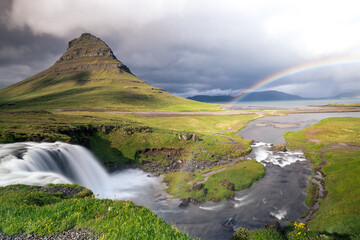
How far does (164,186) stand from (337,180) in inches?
1240

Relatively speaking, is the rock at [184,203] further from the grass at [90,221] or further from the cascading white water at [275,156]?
the cascading white water at [275,156]

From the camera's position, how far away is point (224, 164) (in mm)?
42875

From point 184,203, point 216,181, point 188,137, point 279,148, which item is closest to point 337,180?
point 216,181

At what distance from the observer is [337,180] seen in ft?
103

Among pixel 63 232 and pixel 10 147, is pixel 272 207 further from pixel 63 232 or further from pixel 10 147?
pixel 10 147

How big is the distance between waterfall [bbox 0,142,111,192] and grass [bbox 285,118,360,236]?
Answer: 106ft

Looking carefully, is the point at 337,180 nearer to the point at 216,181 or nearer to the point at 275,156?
the point at 275,156

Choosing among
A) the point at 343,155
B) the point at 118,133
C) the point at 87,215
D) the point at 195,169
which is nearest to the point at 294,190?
the point at 195,169

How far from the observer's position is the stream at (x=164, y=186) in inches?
890

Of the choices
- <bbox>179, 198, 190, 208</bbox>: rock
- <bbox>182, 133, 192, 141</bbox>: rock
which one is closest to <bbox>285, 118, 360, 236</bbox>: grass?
<bbox>179, 198, 190, 208</bbox>: rock

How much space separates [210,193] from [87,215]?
2356 centimetres

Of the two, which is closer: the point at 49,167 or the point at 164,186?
the point at 49,167

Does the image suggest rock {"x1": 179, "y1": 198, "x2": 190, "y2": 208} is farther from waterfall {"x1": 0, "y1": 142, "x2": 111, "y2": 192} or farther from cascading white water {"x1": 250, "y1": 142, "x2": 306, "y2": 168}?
cascading white water {"x1": 250, "y1": 142, "x2": 306, "y2": 168}

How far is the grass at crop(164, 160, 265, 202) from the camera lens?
2969cm
